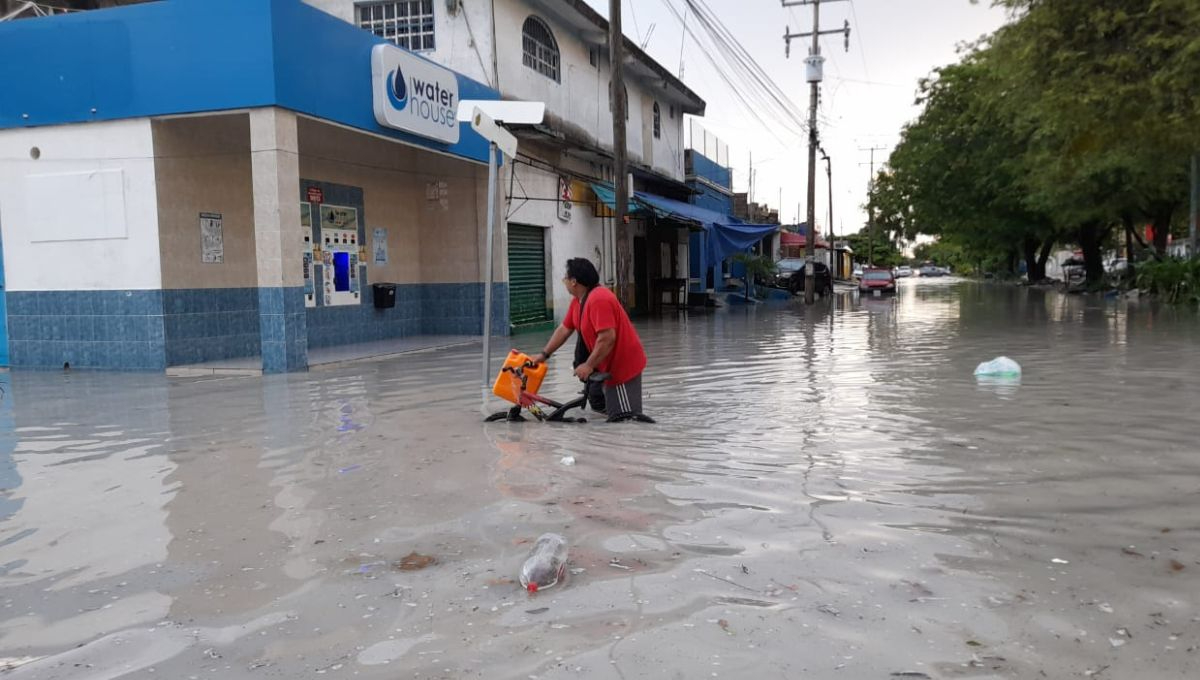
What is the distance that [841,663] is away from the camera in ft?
9.83

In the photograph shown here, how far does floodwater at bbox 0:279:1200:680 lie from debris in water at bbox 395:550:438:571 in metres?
0.01

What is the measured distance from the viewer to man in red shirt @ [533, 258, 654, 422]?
6934 mm

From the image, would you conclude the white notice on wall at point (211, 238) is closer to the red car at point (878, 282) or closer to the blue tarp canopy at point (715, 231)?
the blue tarp canopy at point (715, 231)

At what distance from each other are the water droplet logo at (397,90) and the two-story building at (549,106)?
365cm

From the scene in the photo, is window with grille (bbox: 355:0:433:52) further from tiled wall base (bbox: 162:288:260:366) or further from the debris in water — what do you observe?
the debris in water

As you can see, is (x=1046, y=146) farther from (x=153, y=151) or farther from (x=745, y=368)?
(x=153, y=151)

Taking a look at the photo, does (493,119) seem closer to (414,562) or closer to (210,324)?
(414,562)

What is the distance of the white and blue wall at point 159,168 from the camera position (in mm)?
10945

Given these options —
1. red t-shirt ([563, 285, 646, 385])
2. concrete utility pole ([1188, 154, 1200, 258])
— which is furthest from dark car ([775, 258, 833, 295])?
red t-shirt ([563, 285, 646, 385])

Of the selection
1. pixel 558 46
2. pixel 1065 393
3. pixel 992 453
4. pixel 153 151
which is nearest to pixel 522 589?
pixel 992 453

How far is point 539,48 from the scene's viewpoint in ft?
62.7

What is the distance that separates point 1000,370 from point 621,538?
714cm

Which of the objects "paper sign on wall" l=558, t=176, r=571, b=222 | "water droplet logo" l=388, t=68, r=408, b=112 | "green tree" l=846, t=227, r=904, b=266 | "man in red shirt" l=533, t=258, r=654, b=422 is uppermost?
"green tree" l=846, t=227, r=904, b=266

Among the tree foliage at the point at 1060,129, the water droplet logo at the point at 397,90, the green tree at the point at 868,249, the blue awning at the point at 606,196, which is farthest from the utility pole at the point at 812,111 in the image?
the green tree at the point at 868,249
